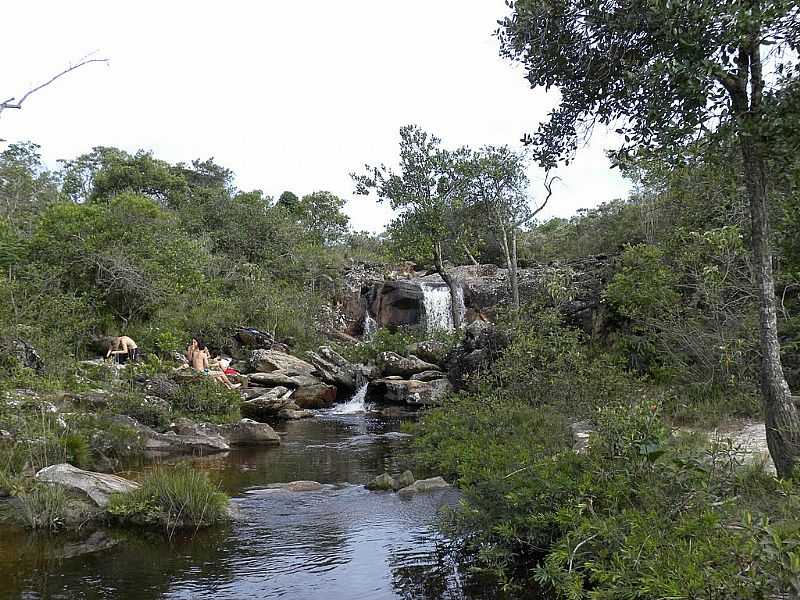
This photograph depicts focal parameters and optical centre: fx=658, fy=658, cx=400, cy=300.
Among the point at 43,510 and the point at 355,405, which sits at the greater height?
the point at 355,405

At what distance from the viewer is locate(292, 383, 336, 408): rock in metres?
18.1

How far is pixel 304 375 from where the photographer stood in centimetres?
1895

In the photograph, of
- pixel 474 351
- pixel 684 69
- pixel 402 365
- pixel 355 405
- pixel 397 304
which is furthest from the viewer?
pixel 397 304

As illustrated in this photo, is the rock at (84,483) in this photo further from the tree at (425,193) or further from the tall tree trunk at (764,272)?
the tree at (425,193)

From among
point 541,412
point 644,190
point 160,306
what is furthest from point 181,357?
point 644,190

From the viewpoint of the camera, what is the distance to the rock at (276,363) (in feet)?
61.8

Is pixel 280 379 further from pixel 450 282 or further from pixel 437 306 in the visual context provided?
pixel 437 306

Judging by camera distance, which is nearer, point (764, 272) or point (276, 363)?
point (764, 272)

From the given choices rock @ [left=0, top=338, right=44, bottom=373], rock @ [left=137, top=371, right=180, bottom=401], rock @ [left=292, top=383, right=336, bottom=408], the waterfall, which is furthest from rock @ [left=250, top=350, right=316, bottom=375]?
rock @ [left=0, top=338, right=44, bottom=373]

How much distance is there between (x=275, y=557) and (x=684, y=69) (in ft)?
17.8

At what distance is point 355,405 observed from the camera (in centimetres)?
1884

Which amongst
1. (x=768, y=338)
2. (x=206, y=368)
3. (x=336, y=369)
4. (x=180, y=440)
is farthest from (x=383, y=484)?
(x=336, y=369)

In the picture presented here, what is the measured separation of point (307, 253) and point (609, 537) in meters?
25.4

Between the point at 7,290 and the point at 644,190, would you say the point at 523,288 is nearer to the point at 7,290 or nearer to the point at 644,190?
Answer: the point at 644,190
